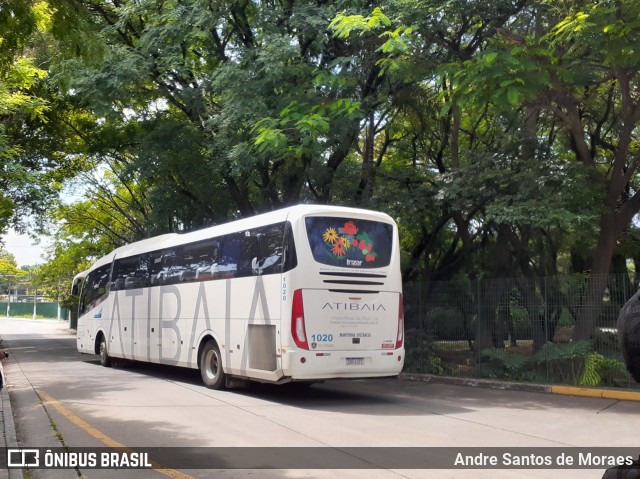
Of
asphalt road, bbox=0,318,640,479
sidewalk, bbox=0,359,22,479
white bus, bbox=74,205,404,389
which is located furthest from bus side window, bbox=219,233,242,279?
sidewalk, bbox=0,359,22,479

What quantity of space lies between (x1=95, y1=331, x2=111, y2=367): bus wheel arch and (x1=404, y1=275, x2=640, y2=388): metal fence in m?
9.06

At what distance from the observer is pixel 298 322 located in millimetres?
10938

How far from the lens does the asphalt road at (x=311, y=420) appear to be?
6.93 m

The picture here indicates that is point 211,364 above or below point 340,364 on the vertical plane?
below

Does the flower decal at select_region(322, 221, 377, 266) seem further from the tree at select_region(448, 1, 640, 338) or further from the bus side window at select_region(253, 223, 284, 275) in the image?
the tree at select_region(448, 1, 640, 338)

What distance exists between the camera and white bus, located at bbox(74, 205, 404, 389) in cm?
1104

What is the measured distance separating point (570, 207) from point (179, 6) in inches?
410

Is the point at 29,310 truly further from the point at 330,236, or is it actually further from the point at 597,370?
the point at 597,370

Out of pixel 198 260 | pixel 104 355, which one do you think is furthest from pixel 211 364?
pixel 104 355

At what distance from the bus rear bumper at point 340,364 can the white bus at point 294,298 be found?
18 millimetres

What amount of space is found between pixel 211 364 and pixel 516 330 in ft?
23.5

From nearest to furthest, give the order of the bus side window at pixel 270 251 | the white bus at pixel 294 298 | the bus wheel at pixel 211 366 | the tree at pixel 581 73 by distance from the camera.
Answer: the tree at pixel 581 73 < the white bus at pixel 294 298 < the bus side window at pixel 270 251 < the bus wheel at pixel 211 366

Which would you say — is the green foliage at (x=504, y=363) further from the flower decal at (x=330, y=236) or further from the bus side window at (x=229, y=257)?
the bus side window at (x=229, y=257)

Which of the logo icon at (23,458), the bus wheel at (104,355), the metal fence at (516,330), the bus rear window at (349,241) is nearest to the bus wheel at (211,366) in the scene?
the bus rear window at (349,241)
